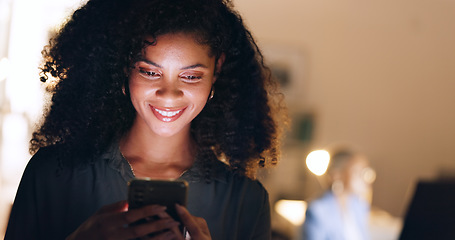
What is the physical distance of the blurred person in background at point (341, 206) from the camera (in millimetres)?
2463

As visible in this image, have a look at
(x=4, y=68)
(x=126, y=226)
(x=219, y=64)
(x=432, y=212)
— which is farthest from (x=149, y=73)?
(x=4, y=68)

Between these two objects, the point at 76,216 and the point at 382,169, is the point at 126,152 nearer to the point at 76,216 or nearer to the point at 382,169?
the point at 76,216

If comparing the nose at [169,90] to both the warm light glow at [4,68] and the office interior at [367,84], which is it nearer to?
the warm light glow at [4,68]

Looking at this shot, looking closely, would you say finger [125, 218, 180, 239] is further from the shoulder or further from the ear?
the shoulder

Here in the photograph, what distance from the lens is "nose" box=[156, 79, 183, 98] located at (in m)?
0.85

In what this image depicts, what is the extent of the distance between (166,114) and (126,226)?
0.74 feet

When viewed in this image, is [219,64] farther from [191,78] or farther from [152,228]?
[152,228]

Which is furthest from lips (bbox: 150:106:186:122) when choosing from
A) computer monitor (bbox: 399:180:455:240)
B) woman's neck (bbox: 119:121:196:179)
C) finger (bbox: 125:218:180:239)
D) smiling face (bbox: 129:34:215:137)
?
computer monitor (bbox: 399:180:455:240)

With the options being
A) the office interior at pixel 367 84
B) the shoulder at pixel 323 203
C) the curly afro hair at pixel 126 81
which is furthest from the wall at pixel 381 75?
the curly afro hair at pixel 126 81

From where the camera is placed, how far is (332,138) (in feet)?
15.5

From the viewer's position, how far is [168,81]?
86 centimetres

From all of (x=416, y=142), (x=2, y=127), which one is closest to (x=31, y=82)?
(x=2, y=127)

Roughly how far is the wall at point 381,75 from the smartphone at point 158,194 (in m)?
3.88

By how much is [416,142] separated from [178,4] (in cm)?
453
